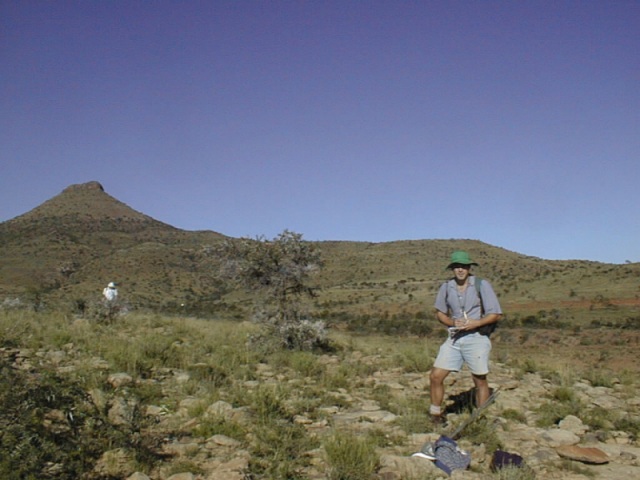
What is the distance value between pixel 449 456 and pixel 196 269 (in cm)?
5727

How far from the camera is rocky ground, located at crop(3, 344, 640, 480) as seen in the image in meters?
4.30

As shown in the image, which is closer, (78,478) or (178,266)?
(78,478)

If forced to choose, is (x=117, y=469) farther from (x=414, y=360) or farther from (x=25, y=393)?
(x=414, y=360)

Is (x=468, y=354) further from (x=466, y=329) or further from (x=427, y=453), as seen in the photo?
(x=427, y=453)

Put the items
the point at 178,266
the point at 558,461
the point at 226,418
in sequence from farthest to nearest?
1. the point at 178,266
2. the point at 226,418
3. the point at 558,461

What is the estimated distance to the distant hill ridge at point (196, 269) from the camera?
34938mm

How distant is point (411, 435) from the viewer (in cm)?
530

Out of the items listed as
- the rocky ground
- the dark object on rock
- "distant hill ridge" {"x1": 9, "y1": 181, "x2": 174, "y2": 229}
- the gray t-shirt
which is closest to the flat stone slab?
the rocky ground

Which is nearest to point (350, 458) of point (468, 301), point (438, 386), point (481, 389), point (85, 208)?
point (438, 386)

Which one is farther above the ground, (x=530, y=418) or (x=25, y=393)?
(x=25, y=393)

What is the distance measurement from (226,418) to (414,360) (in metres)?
4.91

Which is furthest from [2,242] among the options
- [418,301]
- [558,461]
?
[558,461]

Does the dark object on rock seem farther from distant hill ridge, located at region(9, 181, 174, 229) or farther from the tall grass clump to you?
distant hill ridge, located at region(9, 181, 174, 229)

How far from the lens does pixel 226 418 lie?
17.9 feet
